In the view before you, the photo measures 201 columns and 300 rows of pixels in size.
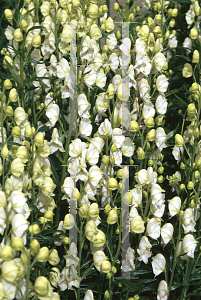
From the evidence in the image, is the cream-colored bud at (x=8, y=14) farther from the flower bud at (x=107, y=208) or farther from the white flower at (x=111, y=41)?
the flower bud at (x=107, y=208)

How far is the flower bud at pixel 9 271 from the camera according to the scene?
82 centimetres

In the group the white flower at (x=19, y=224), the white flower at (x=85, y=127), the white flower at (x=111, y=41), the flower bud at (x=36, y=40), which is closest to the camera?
the white flower at (x=19, y=224)

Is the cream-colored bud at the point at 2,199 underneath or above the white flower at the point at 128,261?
above

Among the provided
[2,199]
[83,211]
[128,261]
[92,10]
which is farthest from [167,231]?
[92,10]

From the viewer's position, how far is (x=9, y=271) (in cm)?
82

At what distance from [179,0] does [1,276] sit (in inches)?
76.6

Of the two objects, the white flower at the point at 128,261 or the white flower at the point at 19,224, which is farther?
the white flower at the point at 128,261

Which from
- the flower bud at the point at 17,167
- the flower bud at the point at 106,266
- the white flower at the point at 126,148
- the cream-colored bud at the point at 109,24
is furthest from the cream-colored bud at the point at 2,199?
the cream-colored bud at the point at 109,24

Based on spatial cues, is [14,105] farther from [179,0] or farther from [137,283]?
[179,0]

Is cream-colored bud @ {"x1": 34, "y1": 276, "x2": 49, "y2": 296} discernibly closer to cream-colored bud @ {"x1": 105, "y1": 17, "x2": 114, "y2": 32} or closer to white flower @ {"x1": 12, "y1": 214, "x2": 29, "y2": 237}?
white flower @ {"x1": 12, "y1": 214, "x2": 29, "y2": 237}

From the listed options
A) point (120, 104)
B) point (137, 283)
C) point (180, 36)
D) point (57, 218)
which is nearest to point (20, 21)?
point (120, 104)

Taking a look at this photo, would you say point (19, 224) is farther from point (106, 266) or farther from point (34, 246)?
point (106, 266)

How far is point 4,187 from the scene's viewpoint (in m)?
1.09

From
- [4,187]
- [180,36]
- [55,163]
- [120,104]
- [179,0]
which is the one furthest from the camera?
[180,36]
